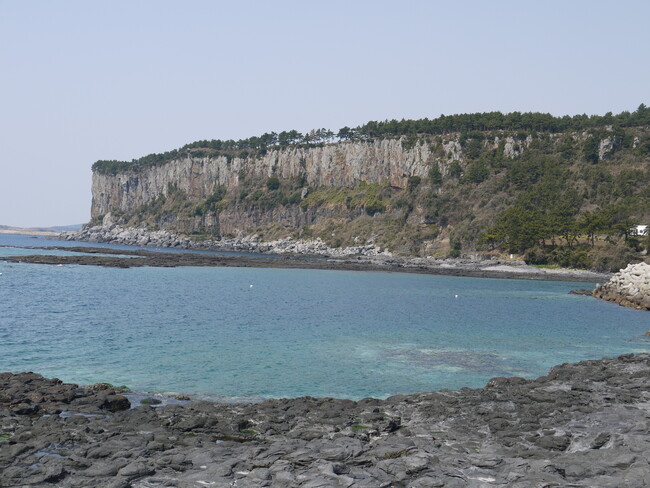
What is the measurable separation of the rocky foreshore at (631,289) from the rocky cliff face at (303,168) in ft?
247

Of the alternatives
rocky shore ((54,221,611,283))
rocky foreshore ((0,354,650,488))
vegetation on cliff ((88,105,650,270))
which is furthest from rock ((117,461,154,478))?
vegetation on cliff ((88,105,650,270))

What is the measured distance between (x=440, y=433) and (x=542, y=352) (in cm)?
1638

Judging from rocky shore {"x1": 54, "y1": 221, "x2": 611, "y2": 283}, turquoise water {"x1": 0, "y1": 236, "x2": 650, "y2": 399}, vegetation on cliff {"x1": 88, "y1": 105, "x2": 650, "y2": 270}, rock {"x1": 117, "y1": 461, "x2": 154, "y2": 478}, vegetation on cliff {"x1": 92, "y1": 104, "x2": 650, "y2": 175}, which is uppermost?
vegetation on cliff {"x1": 92, "y1": 104, "x2": 650, "y2": 175}

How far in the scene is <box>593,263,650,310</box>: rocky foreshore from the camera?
1913 inches

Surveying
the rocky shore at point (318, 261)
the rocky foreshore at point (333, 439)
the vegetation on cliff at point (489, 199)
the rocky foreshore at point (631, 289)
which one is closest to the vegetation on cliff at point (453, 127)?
the vegetation on cliff at point (489, 199)

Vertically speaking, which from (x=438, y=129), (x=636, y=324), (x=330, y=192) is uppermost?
(x=438, y=129)

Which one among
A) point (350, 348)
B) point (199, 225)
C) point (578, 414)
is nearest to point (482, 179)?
point (199, 225)

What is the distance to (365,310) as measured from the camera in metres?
44.3

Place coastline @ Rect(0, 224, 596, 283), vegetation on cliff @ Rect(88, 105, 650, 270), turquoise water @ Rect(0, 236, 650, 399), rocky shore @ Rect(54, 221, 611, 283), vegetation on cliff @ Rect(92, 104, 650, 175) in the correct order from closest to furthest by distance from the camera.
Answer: turquoise water @ Rect(0, 236, 650, 399)
coastline @ Rect(0, 224, 596, 283)
rocky shore @ Rect(54, 221, 611, 283)
vegetation on cliff @ Rect(88, 105, 650, 270)
vegetation on cliff @ Rect(92, 104, 650, 175)

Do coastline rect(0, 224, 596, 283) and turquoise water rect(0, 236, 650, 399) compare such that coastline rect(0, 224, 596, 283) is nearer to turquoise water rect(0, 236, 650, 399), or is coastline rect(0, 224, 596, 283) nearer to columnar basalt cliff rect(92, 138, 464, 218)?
turquoise water rect(0, 236, 650, 399)

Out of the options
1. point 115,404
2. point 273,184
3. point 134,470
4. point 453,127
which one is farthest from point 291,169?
point 134,470

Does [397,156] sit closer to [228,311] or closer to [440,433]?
[228,311]

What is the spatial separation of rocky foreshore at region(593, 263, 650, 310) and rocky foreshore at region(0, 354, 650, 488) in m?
32.1

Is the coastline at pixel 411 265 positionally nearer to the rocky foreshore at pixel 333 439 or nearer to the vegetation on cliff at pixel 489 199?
the vegetation on cliff at pixel 489 199
